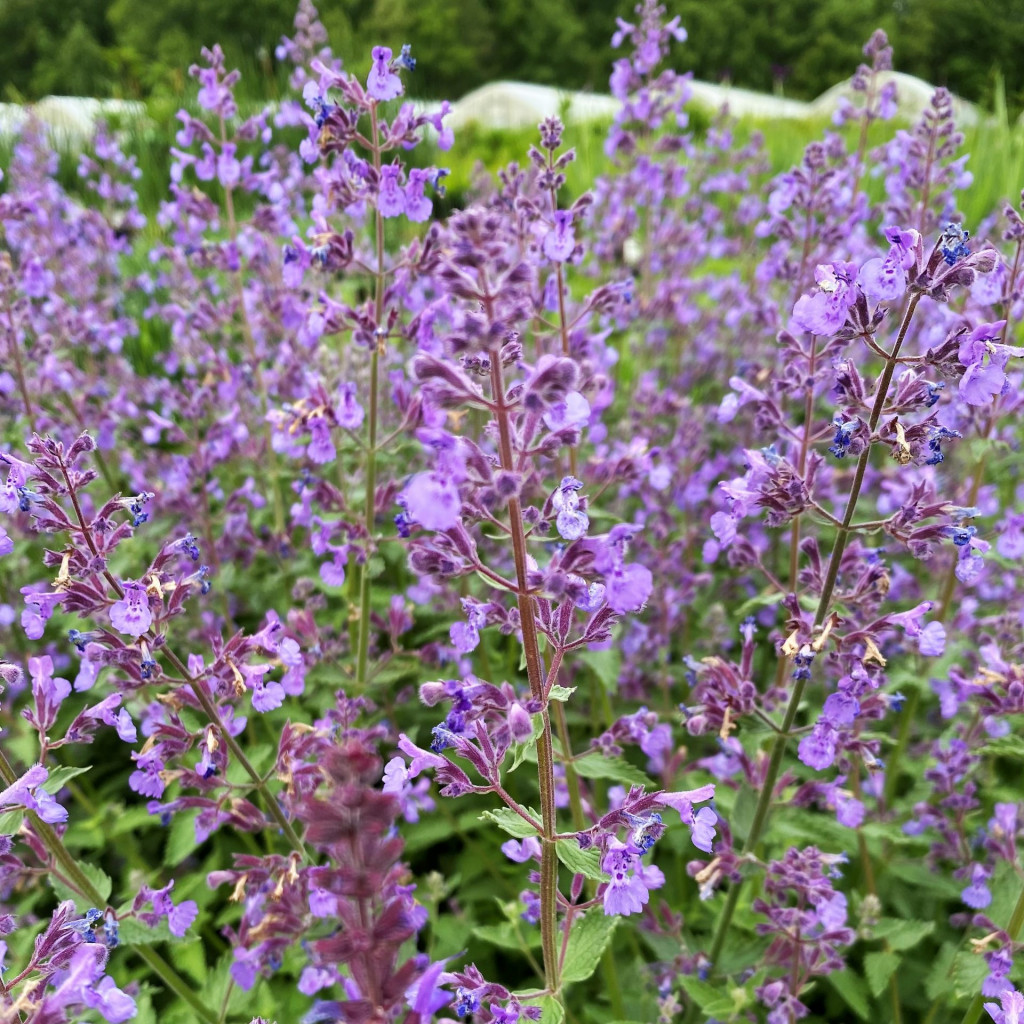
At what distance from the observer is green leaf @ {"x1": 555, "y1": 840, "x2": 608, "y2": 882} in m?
1.99

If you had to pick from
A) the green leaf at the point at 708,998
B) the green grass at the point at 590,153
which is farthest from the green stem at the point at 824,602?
the green grass at the point at 590,153

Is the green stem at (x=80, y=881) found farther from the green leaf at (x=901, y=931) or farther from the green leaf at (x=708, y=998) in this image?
the green leaf at (x=901, y=931)

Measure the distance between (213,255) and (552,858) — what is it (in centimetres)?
414

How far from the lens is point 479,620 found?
7.14ft

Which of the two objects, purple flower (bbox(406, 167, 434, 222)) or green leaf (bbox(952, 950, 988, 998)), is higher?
purple flower (bbox(406, 167, 434, 222))

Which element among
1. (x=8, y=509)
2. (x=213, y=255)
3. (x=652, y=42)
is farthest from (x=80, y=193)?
(x=8, y=509)

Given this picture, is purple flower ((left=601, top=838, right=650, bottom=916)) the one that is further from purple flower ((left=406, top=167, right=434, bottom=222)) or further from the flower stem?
purple flower ((left=406, top=167, right=434, bottom=222))

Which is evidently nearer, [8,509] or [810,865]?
[8,509]

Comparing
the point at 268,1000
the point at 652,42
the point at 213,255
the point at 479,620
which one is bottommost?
the point at 268,1000

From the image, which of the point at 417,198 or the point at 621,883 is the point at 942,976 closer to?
the point at 621,883

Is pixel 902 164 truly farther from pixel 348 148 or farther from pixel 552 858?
pixel 552 858

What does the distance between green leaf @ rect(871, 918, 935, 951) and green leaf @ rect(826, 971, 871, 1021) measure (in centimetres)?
26

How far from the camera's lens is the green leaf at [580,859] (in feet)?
6.52

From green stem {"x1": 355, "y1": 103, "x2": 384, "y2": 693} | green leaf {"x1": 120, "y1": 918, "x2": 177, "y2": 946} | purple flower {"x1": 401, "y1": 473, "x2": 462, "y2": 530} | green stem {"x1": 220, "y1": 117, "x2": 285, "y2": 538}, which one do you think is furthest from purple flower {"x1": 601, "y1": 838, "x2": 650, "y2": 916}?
green stem {"x1": 220, "y1": 117, "x2": 285, "y2": 538}
